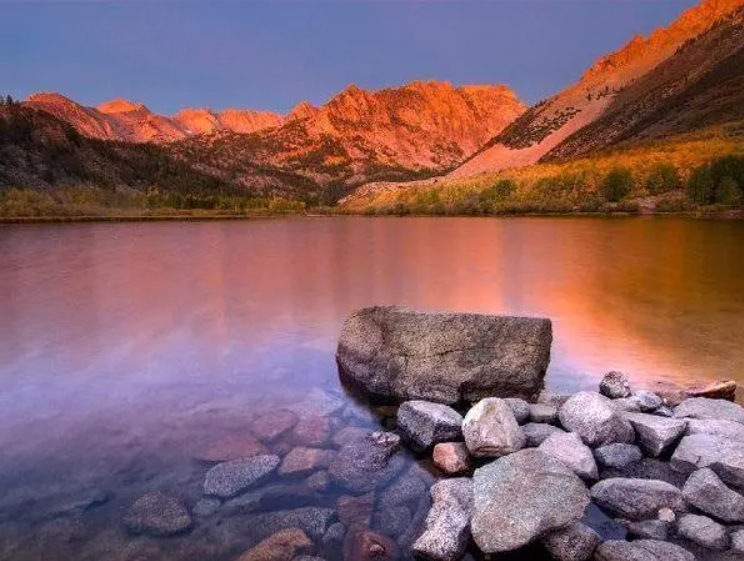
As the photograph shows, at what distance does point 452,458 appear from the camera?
7238mm

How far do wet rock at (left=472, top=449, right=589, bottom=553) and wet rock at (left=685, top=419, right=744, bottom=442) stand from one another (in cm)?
256

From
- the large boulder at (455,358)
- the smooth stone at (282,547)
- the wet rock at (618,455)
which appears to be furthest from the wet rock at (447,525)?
the large boulder at (455,358)

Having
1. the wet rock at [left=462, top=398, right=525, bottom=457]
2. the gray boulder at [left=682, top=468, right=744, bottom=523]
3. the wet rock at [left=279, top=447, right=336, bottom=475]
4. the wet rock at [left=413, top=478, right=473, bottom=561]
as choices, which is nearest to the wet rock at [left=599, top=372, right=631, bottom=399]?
the wet rock at [left=462, top=398, right=525, bottom=457]

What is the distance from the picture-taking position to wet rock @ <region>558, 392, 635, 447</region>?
748 centimetres

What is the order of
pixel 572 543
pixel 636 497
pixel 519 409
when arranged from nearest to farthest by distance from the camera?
pixel 572 543 < pixel 636 497 < pixel 519 409

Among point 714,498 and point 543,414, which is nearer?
point 714,498

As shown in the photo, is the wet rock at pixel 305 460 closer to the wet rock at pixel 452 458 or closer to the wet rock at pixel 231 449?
the wet rock at pixel 231 449

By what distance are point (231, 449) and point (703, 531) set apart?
18.4 ft

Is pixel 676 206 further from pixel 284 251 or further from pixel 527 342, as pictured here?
pixel 527 342

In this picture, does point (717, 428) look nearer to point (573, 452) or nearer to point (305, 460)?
point (573, 452)

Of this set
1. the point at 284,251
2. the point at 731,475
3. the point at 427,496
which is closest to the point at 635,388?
the point at 731,475

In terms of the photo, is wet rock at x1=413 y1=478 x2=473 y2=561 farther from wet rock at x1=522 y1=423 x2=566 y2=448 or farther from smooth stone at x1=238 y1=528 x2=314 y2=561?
wet rock at x1=522 y1=423 x2=566 y2=448

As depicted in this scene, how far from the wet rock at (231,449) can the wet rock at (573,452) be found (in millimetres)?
3729

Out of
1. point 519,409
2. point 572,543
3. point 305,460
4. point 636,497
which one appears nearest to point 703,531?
point 636,497
